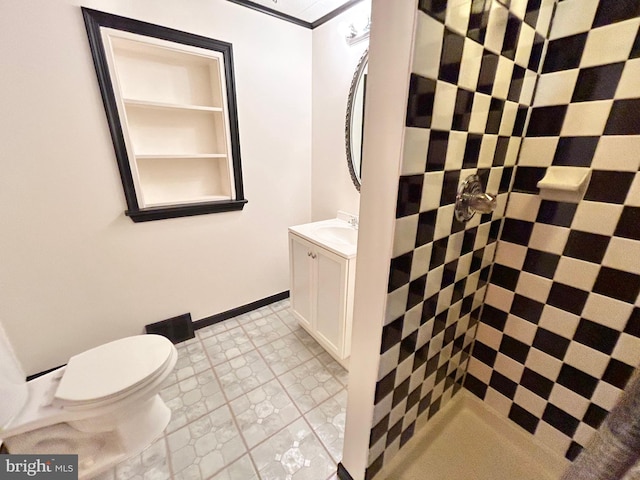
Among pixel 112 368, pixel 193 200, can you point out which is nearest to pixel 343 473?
pixel 112 368

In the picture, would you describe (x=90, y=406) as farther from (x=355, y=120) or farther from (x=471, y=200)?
(x=355, y=120)

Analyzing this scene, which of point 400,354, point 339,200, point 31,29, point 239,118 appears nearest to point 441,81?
point 400,354

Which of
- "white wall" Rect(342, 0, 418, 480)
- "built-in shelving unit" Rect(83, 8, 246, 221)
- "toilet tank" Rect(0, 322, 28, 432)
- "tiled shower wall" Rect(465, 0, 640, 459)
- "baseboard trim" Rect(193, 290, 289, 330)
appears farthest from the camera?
"baseboard trim" Rect(193, 290, 289, 330)

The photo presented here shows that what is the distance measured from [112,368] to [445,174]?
1.50 m

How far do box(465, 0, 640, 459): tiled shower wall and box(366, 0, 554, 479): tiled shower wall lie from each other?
7 cm

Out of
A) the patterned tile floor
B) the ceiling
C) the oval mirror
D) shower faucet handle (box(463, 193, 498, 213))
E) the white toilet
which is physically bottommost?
the patterned tile floor

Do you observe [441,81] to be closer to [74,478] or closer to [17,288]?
[74,478]

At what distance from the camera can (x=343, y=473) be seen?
1.01m

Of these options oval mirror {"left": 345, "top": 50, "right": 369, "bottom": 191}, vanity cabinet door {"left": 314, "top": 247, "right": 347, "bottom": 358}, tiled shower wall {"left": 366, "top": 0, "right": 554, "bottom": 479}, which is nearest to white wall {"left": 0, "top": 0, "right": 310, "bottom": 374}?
oval mirror {"left": 345, "top": 50, "right": 369, "bottom": 191}

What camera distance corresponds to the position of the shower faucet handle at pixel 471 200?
0.76 m

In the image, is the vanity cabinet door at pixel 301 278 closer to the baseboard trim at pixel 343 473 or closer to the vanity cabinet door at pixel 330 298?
the vanity cabinet door at pixel 330 298

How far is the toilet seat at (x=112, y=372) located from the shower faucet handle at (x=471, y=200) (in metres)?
1.37

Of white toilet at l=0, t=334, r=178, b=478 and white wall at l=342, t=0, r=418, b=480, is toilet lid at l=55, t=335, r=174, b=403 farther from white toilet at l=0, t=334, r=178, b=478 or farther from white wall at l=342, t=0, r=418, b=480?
white wall at l=342, t=0, r=418, b=480

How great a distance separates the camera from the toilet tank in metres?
0.93
